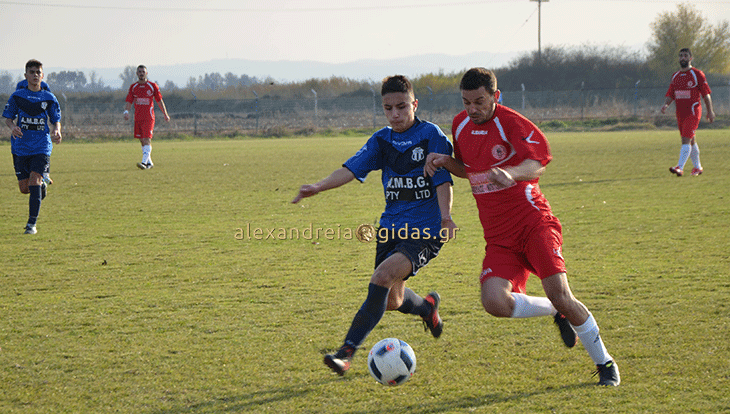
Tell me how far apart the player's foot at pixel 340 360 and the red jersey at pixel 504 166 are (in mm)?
972

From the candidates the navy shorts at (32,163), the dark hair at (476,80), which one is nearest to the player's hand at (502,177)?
the dark hair at (476,80)

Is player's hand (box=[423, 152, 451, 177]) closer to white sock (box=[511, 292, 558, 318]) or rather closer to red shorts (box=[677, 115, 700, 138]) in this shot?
white sock (box=[511, 292, 558, 318])

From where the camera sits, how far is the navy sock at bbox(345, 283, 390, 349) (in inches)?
140

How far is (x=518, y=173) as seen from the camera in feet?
11.5

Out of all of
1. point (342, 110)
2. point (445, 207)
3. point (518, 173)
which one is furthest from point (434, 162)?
point (342, 110)

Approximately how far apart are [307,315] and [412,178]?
1278 millimetres

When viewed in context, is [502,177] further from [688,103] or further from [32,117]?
[688,103]

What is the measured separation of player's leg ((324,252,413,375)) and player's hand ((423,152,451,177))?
1.59 feet

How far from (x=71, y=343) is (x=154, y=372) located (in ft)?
2.61

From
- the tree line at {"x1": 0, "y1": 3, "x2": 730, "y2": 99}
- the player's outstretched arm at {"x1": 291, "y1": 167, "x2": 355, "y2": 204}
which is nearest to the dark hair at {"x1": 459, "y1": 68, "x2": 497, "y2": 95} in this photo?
the player's outstretched arm at {"x1": 291, "y1": 167, "x2": 355, "y2": 204}

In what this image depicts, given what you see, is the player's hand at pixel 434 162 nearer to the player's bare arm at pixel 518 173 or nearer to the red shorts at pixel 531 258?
the player's bare arm at pixel 518 173

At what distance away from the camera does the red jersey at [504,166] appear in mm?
3590

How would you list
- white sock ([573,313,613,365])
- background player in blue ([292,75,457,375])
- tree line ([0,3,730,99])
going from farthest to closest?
tree line ([0,3,730,99]) → background player in blue ([292,75,457,375]) → white sock ([573,313,613,365])

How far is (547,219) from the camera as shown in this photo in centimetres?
359
